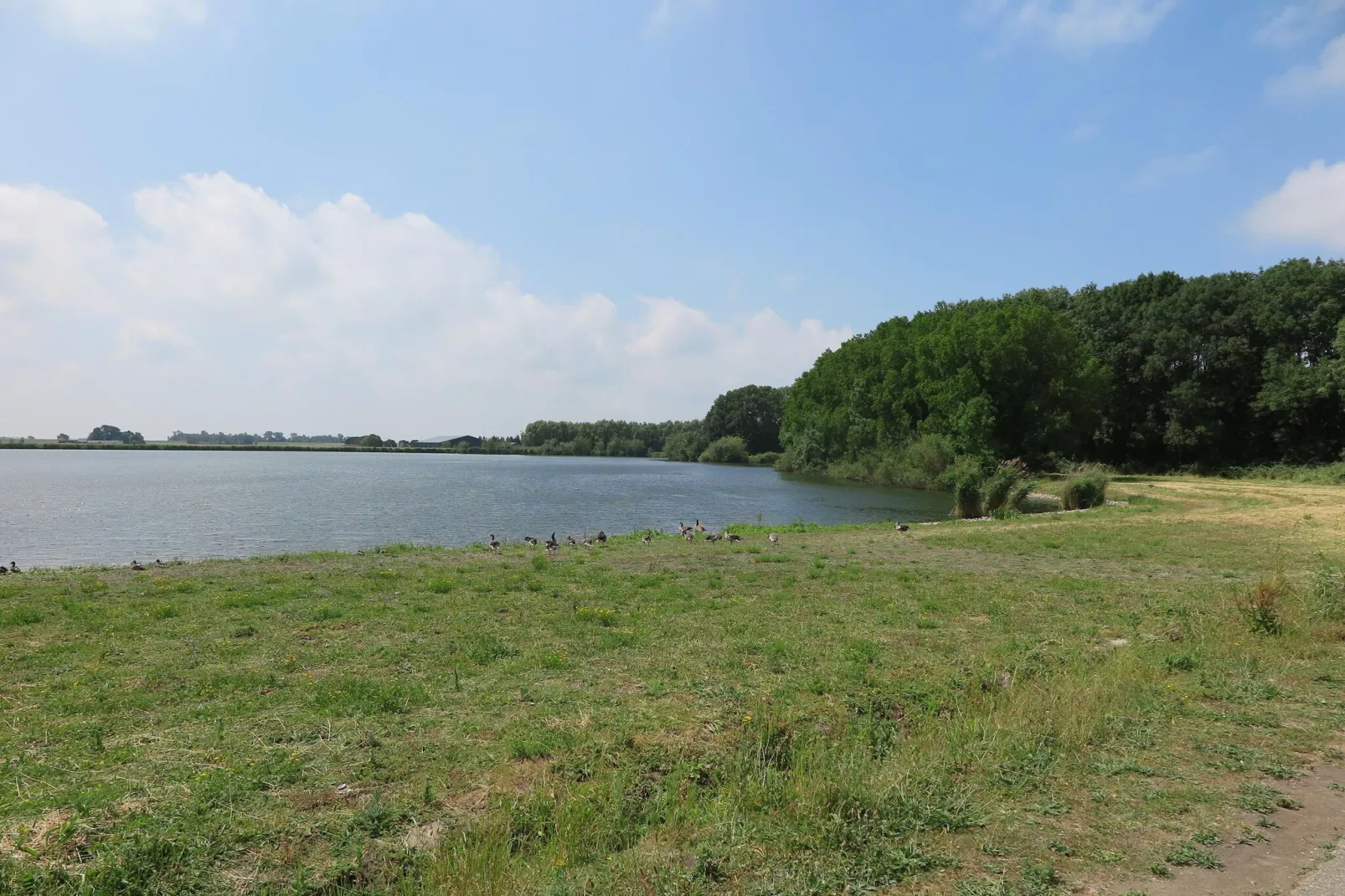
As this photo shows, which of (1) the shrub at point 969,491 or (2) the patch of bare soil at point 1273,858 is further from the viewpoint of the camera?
(1) the shrub at point 969,491

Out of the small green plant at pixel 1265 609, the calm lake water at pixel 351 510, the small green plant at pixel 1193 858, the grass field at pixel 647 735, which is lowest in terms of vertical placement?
the calm lake water at pixel 351 510

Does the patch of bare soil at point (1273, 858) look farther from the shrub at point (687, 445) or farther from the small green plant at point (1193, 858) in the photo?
the shrub at point (687, 445)

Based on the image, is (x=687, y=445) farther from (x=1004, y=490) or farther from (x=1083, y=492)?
(x=1083, y=492)

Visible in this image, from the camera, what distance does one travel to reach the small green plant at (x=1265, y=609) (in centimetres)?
1023

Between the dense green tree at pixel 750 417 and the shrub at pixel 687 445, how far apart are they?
9.93 ft

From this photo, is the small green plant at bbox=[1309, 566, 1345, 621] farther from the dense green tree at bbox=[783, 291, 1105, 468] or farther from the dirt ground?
the dense green tree at bbox=[783, 291, 1105, 468]

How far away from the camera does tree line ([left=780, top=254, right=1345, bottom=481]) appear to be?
183ft

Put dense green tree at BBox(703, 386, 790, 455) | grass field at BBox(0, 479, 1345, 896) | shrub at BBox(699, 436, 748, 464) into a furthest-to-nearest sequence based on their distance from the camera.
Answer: dense green tree at BBox(703, 386, 790, 455) → shrub at BBox(699, 436, 748, 464) → grass field at BBox(0, 479, 1345, 896)

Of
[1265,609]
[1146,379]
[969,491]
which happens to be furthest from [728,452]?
[1265,609]

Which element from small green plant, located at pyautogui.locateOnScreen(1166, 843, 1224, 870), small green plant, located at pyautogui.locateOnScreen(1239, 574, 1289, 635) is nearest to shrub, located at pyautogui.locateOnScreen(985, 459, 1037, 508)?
small green plant, located at pyautogui.locateOnScreen(1239, 574, 1289, 635)

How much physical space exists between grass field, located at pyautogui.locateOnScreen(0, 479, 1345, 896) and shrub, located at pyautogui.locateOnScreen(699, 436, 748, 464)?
400 feet

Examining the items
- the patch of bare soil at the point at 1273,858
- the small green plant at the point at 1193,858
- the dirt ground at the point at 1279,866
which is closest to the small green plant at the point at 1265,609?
the patch of bare soil at the point at 1273,858

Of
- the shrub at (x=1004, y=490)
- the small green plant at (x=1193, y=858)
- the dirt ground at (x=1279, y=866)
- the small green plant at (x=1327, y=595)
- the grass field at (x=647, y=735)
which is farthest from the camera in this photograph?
the shrub at (x=1004, y=490)

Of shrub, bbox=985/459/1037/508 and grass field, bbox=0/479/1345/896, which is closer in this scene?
grass field, bbox=0/479/1345/896
